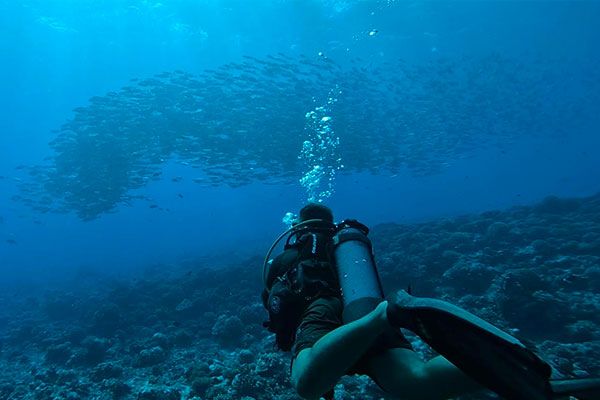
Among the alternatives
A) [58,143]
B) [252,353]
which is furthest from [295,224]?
A: [58,143]

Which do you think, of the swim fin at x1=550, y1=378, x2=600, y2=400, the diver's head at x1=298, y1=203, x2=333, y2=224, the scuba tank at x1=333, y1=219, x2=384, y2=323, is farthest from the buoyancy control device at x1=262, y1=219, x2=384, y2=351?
the swim fin at x1=550, y1=378, x2=600, y2=400

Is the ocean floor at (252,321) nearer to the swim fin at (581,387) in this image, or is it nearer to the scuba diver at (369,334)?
the swim fin at (581,387)

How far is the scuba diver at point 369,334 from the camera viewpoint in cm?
203

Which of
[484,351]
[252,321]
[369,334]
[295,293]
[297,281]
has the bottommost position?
[484,351]

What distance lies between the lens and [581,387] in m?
2.26

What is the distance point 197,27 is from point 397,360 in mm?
42399

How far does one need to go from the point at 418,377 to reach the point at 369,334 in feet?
1.41

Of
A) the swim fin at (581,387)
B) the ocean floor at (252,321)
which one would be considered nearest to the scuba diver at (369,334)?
the swim fin at (581,387)

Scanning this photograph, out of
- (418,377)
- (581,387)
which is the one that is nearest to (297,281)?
(418,377)

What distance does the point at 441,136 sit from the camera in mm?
54844

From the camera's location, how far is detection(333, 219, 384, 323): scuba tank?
3.03 metres

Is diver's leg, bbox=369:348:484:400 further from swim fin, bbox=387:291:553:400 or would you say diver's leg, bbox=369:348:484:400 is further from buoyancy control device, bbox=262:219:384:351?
buoyancy control device, bbox=262:219:384:351

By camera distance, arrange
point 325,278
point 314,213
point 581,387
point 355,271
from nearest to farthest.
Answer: point 581,387 < point 355,271 < point 325,278 < point 314,213

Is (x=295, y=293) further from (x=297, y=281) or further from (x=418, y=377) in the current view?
(x=418, y=377)
